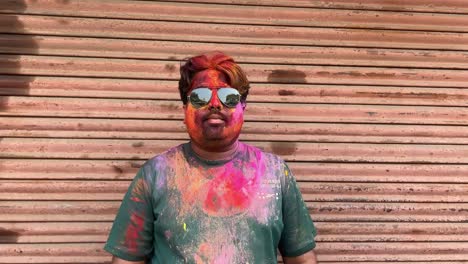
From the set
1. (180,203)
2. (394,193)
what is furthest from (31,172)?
(394,193)

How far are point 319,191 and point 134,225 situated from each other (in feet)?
5.33

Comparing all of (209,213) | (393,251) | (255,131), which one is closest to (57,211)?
(209,213)

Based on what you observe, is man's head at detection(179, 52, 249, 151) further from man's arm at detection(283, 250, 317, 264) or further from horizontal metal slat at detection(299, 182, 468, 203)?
horizontal metal slat at detection(299, 182, 468, 203)

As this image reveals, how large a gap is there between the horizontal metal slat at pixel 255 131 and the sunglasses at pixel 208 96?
0.98 metres

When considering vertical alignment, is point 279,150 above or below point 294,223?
above

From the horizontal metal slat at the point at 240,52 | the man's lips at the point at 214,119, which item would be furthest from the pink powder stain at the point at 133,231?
the horizontal metal slat at the point at 240,52

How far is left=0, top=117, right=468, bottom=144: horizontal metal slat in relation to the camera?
3029 millimetres

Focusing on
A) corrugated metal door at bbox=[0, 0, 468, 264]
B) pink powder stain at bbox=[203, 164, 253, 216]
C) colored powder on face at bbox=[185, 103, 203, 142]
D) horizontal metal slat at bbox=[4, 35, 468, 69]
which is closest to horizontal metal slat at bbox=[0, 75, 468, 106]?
corrugated metal door at bbox=[0, 0, 468, 264]

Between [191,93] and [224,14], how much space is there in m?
1.22

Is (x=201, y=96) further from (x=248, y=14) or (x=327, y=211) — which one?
(x=327, y=211)

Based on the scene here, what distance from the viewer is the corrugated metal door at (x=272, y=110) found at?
9.94 ft

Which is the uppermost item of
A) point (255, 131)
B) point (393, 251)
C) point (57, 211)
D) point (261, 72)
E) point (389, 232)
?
point (261, 72)

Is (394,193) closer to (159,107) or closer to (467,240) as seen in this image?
(467,240)

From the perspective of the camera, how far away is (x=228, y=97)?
86.4 inches
